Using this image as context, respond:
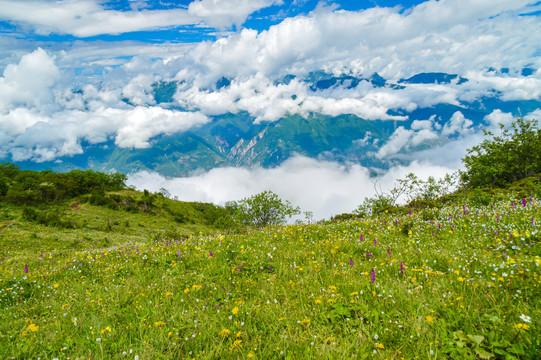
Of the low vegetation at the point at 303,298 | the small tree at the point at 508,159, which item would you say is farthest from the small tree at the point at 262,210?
the low vegetation at the point at 303,298

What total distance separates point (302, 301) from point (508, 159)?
4760cm

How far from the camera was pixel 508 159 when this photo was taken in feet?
122

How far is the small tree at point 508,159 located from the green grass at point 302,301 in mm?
37101

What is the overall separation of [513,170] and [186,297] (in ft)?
173

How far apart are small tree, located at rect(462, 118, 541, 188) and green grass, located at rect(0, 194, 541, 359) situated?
3710 centimetres

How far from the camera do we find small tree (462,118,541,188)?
3697 centimetres

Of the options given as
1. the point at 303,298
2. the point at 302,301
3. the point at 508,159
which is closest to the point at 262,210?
the point at 508,159

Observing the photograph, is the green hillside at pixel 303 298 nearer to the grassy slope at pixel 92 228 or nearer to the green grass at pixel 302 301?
the green grass at pixel 302 301

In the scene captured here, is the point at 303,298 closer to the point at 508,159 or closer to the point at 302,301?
the point at 302,301

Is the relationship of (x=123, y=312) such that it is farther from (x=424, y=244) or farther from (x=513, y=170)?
(x=513, y=170)

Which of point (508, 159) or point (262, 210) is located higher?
point (508, 159)

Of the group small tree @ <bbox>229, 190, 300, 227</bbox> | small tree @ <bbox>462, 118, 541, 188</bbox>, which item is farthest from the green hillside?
small tree @ <bbox>229, 190, 300, 227</bbox>

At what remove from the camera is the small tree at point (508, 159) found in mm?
36969

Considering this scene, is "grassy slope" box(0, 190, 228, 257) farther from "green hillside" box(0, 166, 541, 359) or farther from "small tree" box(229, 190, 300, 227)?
"small tree" box(229, 190, 300, 227)
